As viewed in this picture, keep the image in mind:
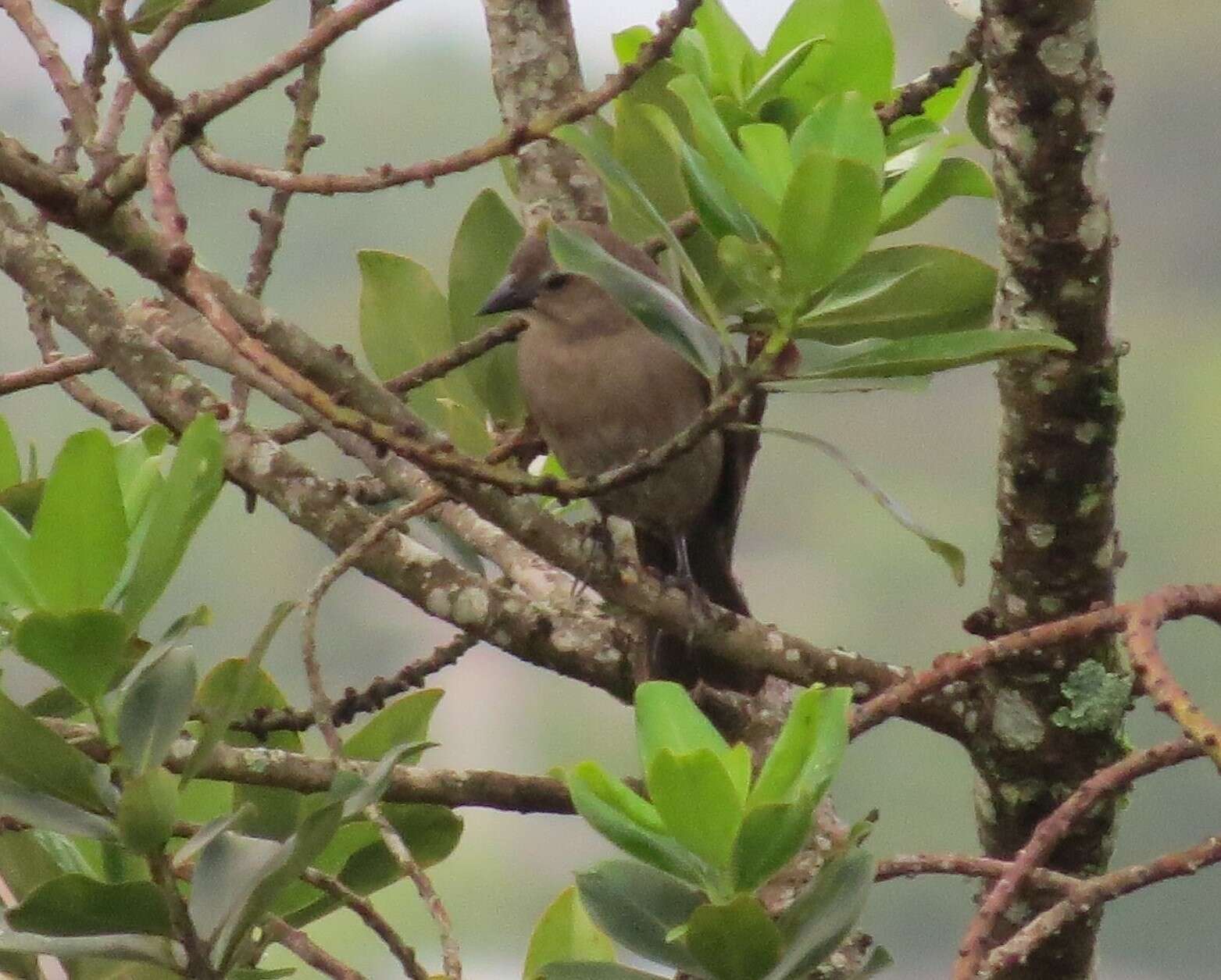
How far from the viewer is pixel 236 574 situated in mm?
4891

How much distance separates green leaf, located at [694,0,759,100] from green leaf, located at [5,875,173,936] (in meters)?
0.90

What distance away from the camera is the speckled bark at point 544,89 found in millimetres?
1763

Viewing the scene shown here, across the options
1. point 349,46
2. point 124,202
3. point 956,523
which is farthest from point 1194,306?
point 124,202

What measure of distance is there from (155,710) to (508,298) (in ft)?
3.53

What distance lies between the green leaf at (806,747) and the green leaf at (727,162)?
0.31 m

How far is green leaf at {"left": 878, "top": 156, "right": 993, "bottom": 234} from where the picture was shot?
136 cm

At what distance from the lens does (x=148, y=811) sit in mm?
870

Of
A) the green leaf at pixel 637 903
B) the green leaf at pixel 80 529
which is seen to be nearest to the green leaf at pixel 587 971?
the green leaf at pixel 637 903

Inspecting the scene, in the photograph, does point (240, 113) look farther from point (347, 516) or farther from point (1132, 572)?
point (1132, 572)

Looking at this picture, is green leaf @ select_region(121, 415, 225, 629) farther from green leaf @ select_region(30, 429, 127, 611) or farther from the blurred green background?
the blurred green background

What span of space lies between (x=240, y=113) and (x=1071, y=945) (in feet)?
13.9

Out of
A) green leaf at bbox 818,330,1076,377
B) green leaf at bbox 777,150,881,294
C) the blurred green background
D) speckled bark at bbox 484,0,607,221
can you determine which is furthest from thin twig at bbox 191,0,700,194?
the blurred green background

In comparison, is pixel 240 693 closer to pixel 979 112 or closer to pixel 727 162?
pixel 727 162

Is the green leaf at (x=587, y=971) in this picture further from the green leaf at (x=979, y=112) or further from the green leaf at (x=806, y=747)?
the green leaf at (x=979, y=112)
